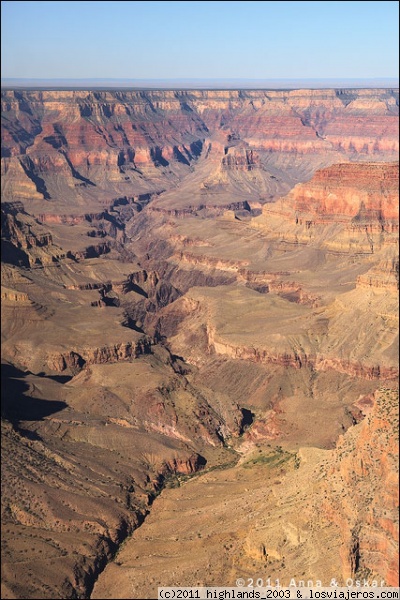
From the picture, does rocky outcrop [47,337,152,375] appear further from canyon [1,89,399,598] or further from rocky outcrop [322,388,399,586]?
rocky outcrop [322,388,399,586]

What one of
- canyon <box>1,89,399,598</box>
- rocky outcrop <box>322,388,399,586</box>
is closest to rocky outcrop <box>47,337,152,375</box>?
canyon <box>1,89,399,598</box>

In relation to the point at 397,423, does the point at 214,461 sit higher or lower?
lower

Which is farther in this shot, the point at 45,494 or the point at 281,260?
the point at 281,260

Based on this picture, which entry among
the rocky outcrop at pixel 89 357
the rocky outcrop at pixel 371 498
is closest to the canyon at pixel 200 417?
the rocky outcrop at pixel 371 498

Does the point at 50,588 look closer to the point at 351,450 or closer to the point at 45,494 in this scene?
the point at 45,494

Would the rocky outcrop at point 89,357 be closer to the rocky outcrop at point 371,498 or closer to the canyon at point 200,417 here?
the canyon at point 200,417

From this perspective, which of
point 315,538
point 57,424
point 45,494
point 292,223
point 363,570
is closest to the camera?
point 363,570

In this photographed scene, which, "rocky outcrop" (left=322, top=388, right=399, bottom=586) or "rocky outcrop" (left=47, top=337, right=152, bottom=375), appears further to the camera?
"rocky outcrop" (left=47, top=337, right=152, bottom=375)

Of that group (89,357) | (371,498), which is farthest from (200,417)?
(371,498)

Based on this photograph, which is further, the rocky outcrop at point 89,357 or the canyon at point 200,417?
the rocky outcrop at point 89,357

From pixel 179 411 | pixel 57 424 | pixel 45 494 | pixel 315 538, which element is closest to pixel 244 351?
pixel 179 411

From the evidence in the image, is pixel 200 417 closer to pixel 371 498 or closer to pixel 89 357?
pixel 89 357
